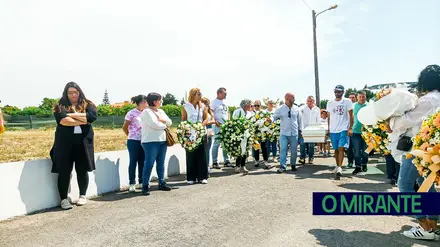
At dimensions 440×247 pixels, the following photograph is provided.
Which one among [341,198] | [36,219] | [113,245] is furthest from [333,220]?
[36,219]

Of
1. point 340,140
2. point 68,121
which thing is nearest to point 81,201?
point 68,121

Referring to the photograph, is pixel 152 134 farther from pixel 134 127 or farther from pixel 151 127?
pixel 134 127

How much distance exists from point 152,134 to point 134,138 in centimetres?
66

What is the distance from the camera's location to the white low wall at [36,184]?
16.8ft

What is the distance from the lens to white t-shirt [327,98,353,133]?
325 inches

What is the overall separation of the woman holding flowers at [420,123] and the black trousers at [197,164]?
4410 millimetres

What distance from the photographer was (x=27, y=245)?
3.98 meters

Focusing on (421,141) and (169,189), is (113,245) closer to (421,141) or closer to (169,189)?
(169,189)

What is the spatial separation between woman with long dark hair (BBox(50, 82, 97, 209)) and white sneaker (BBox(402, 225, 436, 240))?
4.91 m

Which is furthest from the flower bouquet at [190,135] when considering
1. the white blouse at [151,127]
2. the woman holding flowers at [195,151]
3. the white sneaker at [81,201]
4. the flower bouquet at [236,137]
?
the white sneaker at [81,201]

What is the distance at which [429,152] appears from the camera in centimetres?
290

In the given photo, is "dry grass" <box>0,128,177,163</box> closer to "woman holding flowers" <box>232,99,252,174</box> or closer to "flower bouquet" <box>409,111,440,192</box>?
"woman holding flowers" <box>232,99,252,174</box>

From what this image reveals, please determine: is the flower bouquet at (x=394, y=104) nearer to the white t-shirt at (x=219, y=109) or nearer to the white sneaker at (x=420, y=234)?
the white sneaker at (x=420, y=234)

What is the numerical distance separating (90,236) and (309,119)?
8.29m
